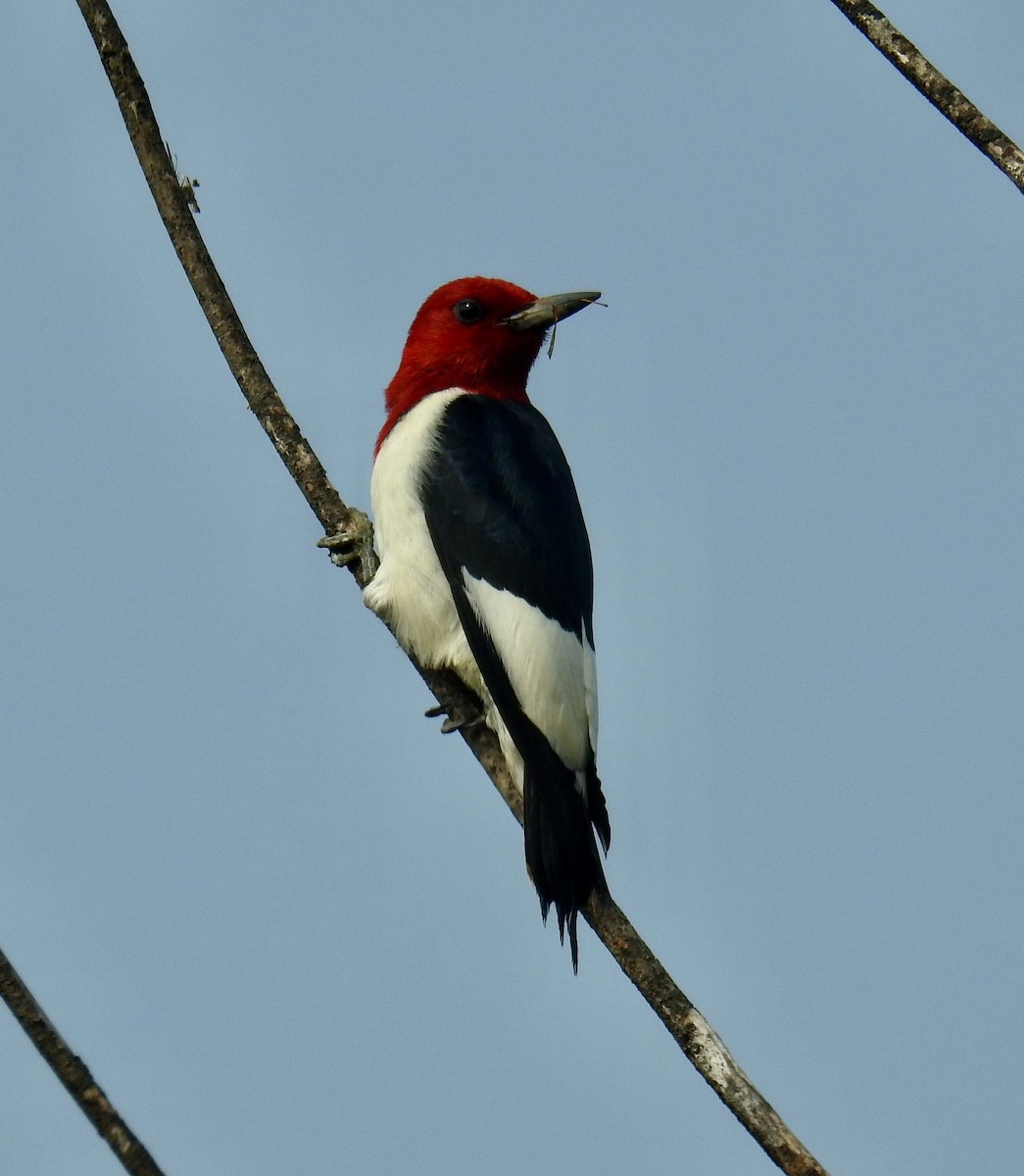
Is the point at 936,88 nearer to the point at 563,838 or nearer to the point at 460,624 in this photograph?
the point at 460,624

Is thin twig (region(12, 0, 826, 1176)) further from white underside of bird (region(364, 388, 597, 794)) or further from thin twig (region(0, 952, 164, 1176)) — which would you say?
thin twig (region(0, 952, 164, 1176))

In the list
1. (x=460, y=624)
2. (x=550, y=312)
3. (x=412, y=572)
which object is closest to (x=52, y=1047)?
(x=460, y=624)

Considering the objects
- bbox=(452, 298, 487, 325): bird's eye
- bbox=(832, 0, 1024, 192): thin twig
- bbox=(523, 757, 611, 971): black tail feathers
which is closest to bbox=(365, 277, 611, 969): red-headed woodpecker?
bbox=(523, 757, 611, 971): black tail feathers

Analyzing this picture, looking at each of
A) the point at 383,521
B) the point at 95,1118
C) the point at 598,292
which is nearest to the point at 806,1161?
the point at 95,1118

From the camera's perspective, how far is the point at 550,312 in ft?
20.6

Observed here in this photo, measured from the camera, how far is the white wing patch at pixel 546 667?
5.05 m

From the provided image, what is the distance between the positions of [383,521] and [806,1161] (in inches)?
113

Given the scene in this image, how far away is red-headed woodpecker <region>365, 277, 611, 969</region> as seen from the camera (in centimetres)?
489

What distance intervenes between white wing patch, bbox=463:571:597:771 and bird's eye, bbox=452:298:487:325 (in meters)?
1.40

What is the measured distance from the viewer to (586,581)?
5625mm

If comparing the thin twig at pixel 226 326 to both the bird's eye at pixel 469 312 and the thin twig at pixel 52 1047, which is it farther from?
the thin twig at pixel 52 1047

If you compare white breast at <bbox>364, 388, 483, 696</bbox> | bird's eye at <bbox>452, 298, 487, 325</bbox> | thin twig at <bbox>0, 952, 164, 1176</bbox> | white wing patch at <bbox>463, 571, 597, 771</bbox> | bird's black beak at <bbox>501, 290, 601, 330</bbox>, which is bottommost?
thin twig at <bbox>0, 952, 164, 1176</bbox>

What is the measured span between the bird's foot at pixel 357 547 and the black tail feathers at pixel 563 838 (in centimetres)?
109

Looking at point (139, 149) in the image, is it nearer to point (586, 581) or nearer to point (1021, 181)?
point (586, 581)
